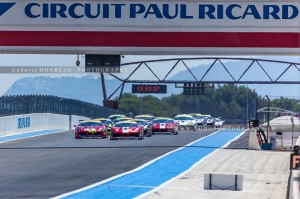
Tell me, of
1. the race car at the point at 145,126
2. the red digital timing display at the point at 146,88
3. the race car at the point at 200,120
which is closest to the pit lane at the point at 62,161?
the race car at the point at 145,126

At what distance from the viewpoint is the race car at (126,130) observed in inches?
2077

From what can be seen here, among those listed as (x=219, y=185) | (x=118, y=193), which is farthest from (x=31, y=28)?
(x=219, y=185)

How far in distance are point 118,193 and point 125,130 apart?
2870 cm

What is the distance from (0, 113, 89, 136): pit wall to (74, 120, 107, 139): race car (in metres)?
4.18

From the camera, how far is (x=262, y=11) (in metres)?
16.6

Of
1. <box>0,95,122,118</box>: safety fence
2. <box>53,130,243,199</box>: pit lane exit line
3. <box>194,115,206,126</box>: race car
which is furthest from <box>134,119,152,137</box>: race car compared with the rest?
<box>194,115,206,126</box>: race car

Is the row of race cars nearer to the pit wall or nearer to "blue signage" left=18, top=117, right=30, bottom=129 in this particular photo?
the pit wall

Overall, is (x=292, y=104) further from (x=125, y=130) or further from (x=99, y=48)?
(x=99, y=48)

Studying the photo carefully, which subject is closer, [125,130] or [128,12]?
[128,12]

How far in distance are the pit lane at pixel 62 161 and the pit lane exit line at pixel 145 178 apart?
49 cm

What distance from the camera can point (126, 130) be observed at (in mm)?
52812

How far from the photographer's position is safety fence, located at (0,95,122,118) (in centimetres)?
5622

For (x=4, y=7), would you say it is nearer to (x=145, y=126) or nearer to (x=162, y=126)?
(x=145, y=126)

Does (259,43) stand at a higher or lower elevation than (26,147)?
higher
